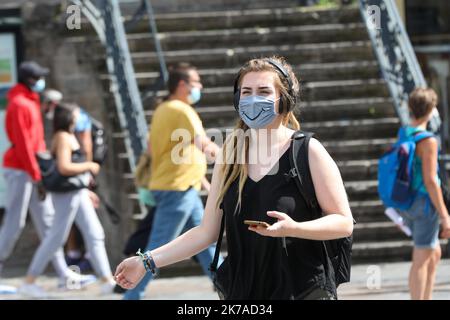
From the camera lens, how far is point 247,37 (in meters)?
13.1

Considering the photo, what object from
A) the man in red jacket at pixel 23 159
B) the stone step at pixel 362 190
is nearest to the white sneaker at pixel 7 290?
the man in red jacket at pixel 23 159

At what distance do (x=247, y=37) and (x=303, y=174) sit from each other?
28.7 ft

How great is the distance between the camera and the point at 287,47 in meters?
12.9

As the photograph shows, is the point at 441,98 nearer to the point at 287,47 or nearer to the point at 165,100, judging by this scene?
the point at 287,47

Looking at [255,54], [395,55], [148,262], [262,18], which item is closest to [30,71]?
[255,54]

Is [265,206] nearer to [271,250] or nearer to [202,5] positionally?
[271,250]

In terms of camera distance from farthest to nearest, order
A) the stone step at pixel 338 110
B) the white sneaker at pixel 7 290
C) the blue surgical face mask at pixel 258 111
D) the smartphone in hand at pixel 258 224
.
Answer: the stone step at pixel 338 110, the white sneaker at pixel 7 290, the blue surgical face mask at pixel 258 111, the smartphone in hand at pixel 258 224

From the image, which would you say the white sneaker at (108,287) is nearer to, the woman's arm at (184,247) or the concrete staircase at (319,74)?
the concrete staircase at (319,74)

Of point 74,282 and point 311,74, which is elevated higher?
point 311,74

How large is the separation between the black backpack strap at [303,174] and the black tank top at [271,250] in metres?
0.03

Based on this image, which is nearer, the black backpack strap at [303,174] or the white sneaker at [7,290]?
the black backpack strap at [303,174]

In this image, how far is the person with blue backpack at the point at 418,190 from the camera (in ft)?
25.6

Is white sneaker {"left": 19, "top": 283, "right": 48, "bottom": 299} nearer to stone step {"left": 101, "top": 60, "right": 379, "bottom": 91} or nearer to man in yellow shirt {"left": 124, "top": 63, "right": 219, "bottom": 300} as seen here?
man in yellow shirt {"left": 124, "top": 63, "right": 219, "bottom": 300}

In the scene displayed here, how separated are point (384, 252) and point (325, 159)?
21.4ft
